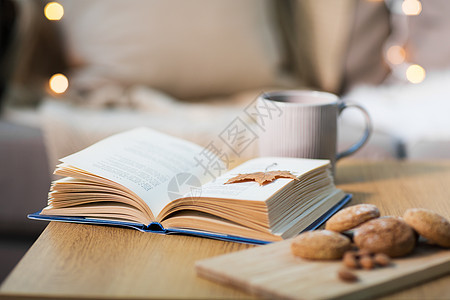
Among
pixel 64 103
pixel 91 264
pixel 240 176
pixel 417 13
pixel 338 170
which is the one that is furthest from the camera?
pixel 417 13

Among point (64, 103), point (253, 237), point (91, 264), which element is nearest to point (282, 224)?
point (253, 237)

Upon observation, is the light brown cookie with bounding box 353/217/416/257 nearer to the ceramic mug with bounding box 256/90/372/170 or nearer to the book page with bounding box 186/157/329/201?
the book page with bounding box 186/157/329/201

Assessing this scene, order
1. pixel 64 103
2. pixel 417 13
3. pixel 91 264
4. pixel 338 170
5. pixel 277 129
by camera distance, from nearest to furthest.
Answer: pixel 91 264
pixel 277 129
pixel 338 170
pixel 64 103
pixel 417 13

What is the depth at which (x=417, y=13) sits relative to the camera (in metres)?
1.58

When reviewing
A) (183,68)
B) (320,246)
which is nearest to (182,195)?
Answer: (320,246)

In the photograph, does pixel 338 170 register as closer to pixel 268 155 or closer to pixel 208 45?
pixel 268 155

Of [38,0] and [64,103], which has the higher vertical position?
[38,0]

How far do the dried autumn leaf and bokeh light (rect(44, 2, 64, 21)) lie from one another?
1066 mm

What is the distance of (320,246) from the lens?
0.52m

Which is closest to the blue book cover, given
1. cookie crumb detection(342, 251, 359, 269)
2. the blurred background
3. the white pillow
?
cookie crumb detection(342, 251, 359, 269)

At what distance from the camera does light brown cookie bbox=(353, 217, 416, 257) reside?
0.52 m

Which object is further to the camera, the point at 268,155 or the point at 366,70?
the point at 366,70

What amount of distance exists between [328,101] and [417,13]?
0.94m

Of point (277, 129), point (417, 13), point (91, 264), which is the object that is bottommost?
point (91, 264)
